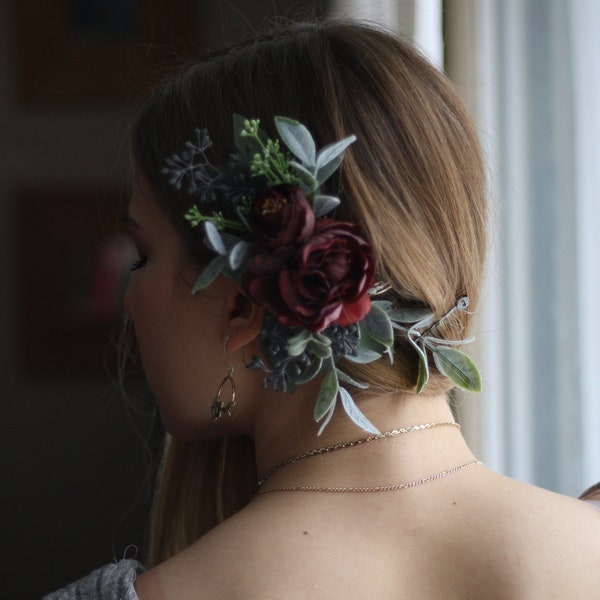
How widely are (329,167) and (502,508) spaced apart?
359mm

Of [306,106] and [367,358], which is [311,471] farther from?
[306,106]

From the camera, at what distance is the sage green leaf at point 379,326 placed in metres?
0.82

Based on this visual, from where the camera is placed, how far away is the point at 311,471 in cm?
87

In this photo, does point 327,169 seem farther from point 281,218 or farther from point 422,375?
point 422,375

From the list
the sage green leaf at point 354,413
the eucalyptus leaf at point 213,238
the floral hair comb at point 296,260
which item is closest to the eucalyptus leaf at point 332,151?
the floral hair comb at point 296,260

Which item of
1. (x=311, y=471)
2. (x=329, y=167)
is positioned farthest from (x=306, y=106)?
(x=311, y=471)

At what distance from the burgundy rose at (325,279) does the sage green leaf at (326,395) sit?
0.26ft

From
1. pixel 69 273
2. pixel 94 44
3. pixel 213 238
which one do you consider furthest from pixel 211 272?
pixel 94 44

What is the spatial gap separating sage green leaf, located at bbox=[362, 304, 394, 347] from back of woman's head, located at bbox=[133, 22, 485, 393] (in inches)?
1.7

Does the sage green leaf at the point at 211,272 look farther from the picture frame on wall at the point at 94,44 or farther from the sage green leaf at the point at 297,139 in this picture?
the picture frame on wall at the point at 94,44

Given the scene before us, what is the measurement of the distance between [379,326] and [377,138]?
7.4 inches

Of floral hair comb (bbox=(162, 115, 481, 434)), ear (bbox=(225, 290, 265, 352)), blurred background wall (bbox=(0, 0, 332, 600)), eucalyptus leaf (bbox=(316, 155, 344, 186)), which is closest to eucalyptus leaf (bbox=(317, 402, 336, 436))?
floral hair comb (bbox=(162, 115, 481, 434))

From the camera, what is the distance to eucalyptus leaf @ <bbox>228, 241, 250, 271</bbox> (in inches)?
31.4

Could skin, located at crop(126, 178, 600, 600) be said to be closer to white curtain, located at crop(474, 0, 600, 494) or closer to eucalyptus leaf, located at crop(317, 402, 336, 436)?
eucalyptus leaf, located at crop(317, 402, 336, 436)
